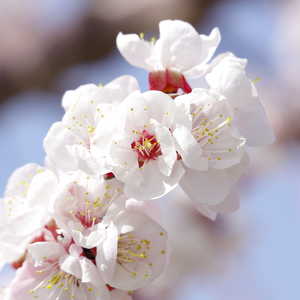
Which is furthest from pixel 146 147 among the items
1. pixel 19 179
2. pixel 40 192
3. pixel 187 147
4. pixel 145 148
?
pixel 19 179

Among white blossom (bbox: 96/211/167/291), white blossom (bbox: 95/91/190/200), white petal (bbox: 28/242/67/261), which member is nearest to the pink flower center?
white blossom (bbox: 95/91/190/200)

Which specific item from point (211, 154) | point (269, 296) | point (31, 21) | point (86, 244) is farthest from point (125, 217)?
point (269, 296)

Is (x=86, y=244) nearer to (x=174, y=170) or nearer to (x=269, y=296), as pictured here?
(x=174, y=170)

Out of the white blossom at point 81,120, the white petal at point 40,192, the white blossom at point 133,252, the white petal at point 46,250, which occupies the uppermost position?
the white blossom at point 81,120

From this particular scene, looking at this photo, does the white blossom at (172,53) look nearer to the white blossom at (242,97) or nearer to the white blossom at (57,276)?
the white blossom at (242,97)

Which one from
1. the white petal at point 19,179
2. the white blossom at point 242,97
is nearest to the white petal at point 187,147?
the white blossom at point 242,97

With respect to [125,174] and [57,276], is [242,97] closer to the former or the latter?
[125,174]

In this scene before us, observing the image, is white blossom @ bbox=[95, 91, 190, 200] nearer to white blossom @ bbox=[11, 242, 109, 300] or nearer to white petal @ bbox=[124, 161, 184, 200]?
white petal @ bbox=[124, 161, 184, 200]

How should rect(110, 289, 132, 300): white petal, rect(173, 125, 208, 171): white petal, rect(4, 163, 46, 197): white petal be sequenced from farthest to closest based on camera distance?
1. rect(4, 163, 46, 197): white petal
2. rect(110, 289, 132, 300): white petal
3. rect(173, 125, 208, 171): white petal
